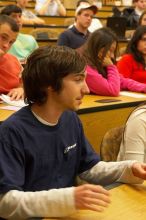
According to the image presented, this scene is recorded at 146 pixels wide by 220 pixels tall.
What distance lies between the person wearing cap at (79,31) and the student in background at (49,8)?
2940 millimetres

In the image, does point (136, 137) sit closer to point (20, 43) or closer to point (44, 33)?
point (20, 43)

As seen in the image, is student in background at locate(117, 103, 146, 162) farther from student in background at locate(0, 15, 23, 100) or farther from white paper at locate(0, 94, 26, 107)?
student in background at locate(0, 15, 23, 100)

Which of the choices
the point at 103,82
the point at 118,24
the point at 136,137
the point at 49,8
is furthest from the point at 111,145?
the point at 49,8

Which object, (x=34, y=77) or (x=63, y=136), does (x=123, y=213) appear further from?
(x=34, y=77)

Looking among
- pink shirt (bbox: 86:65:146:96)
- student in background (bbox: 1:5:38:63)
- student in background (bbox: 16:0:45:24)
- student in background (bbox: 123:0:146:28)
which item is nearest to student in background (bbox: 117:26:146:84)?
pink shirt (bbox: 86:65:146:96)

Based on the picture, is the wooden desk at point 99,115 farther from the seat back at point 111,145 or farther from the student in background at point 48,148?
the student in background at point 48,148

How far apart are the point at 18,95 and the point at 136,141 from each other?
1241mm

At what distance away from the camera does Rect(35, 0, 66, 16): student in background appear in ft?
26.5

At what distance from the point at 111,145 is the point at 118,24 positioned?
4630 millimetres

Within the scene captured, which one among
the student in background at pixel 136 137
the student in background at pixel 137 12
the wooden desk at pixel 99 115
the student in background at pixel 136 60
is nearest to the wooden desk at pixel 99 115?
the wooden desk at pixel 99 115

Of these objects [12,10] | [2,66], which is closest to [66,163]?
[2,66]

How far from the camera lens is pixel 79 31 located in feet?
16.9

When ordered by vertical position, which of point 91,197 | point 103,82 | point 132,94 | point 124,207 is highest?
point 91,197

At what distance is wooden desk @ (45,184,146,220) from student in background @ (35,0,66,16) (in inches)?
275
